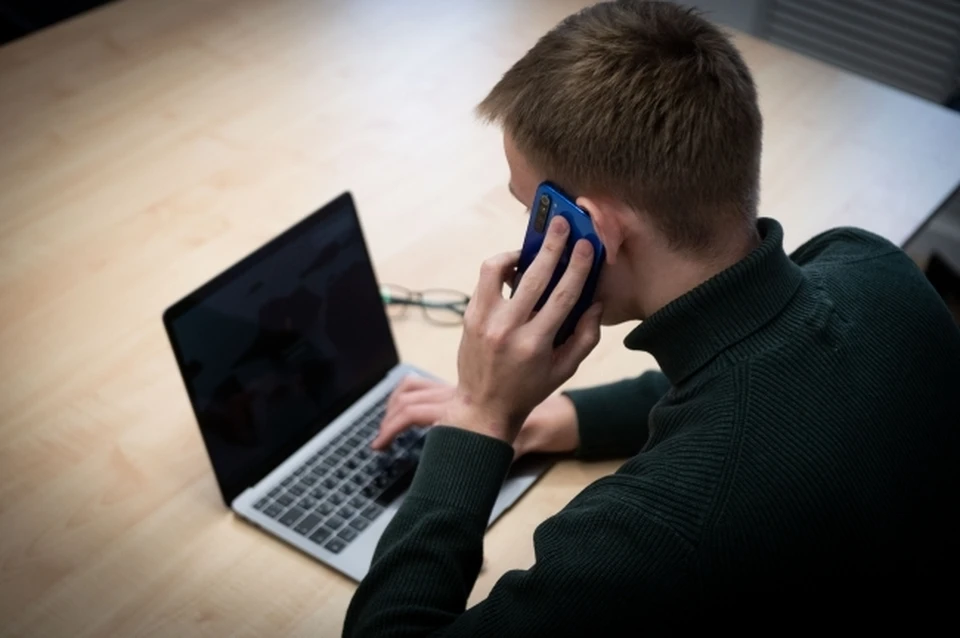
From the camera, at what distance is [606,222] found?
104 cm

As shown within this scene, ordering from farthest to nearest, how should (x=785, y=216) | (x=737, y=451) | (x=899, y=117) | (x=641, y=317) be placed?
1. (x=899, y=117)
2. (x=785, y=216)
3. (x=641, y=317)
4. (x=737, y=451)

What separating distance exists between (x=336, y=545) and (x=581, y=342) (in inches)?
→ 13.0

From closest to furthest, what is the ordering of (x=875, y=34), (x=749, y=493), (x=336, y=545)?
1. (x=749, y=493)
2. (x=336, y=545)
3. (x=875, y=34)

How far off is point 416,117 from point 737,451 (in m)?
1.08

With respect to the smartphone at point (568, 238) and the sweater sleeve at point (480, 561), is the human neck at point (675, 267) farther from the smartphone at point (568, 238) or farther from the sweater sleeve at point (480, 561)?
the sweater sleeve at point (480, 561)

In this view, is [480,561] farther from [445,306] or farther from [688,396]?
[445,306]

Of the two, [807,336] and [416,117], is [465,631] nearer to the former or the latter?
[807,336]

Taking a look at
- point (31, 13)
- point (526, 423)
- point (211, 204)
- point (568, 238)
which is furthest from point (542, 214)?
point (31, 13)

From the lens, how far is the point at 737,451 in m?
0.92

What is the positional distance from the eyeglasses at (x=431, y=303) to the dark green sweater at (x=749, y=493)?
16.1 inches

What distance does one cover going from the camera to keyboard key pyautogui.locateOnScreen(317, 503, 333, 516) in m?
1.25

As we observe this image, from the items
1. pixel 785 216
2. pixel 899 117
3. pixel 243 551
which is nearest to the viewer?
pixel 243 551

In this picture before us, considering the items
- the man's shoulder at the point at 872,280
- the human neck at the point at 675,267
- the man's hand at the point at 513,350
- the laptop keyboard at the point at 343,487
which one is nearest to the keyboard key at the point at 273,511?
the laptop keyboard at the point at 343,487

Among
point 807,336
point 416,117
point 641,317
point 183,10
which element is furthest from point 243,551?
point 183,10
